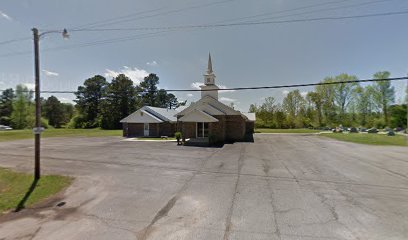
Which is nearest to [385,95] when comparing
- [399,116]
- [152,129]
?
[399,116]

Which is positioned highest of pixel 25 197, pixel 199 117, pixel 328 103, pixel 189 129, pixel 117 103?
pixel 117 103

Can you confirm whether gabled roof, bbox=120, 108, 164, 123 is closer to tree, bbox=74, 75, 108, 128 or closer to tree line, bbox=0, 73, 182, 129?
tree line, bbox=0, 73, 182, 129

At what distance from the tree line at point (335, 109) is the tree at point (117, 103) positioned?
3679cm

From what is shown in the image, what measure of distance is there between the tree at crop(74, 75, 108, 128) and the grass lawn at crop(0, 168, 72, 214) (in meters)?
57.6

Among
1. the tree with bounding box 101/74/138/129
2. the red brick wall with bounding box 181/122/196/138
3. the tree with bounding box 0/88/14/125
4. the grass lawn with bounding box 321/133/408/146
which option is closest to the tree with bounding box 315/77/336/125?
the grass lawn with bounding box 321/133/408/146

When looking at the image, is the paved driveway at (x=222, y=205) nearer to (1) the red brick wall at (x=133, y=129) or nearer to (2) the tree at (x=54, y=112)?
(1) the red brick wall at (x=133, y=129)

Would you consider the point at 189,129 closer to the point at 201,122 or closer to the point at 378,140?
the point at 201,122

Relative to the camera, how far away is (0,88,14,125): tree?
67225 mm

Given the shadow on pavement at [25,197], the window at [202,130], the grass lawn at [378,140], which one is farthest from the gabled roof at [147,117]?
the grass lawn at [378,140]

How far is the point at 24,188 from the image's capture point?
828 cm

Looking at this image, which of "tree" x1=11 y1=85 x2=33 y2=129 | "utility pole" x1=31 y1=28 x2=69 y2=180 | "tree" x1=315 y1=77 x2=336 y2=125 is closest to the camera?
"utility pole" x1=31 y1=28 x2=69 y2=180

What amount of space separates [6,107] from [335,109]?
107 m

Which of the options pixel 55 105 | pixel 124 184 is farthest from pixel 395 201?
pixel 55 105

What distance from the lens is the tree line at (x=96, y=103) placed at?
57.4 m
